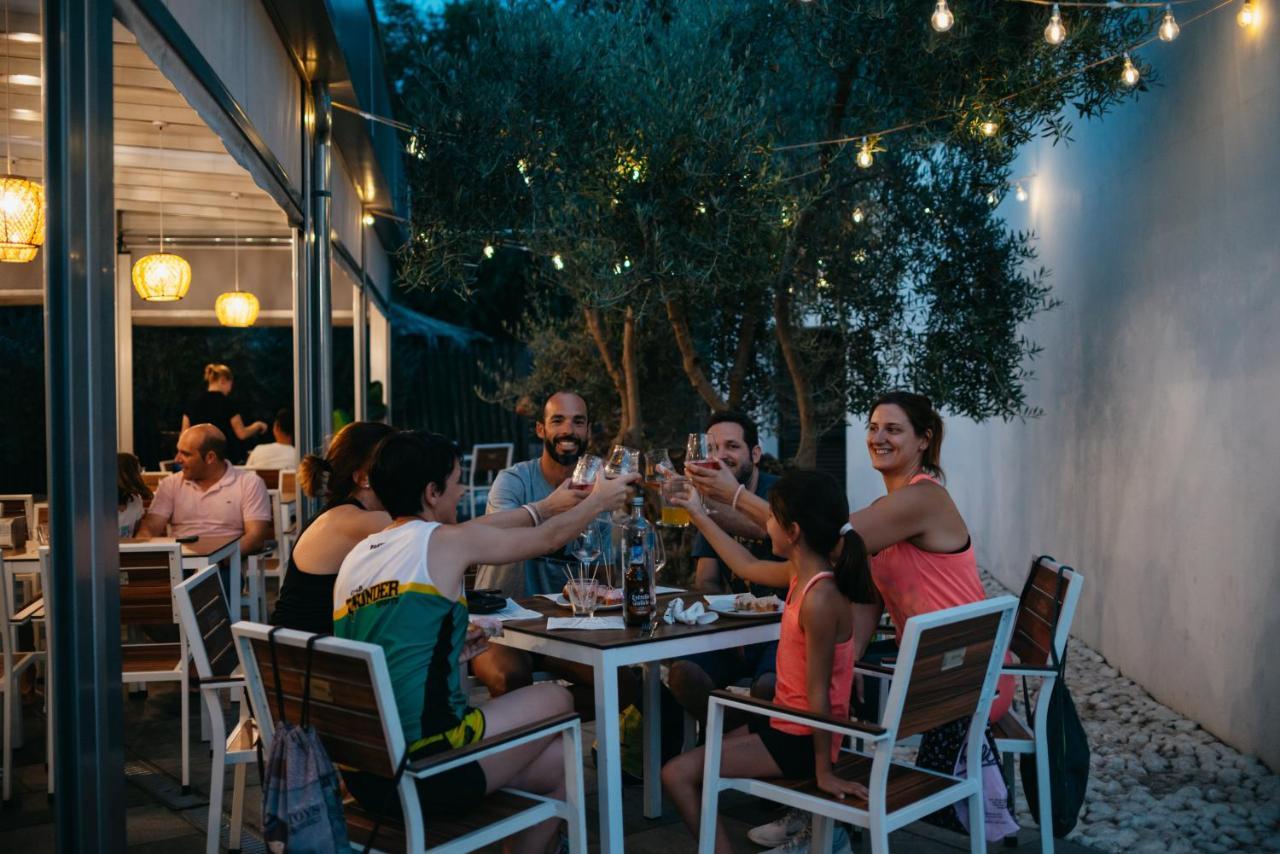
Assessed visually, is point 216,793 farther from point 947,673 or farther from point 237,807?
point 947,673

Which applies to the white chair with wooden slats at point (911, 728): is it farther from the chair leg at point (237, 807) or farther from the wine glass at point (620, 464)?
the chair leg at point (237, 807)

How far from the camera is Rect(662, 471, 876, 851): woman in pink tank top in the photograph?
3088 millimetres

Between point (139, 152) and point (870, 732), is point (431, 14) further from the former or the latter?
point (870, 732)

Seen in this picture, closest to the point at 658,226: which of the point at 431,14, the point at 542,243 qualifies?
the point at 542,243

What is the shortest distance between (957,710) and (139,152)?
6.86m

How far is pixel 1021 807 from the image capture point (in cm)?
448

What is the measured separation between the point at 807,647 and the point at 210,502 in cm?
411

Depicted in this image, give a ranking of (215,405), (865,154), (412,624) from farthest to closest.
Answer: (215,405), (865,154), (412,624)

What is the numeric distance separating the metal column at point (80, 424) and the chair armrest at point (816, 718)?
1703 mm

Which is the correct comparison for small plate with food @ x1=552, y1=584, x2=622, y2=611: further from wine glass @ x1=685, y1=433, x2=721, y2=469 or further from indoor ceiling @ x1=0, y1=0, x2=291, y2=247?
indoor ceiling @ x1=0, y1=0, x2=291, y2=247

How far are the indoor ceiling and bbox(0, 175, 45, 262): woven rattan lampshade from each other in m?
0.04

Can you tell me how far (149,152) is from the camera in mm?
7926

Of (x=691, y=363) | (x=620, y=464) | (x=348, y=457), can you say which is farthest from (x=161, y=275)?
(x=620, y=464)

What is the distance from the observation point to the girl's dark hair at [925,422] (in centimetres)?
393
